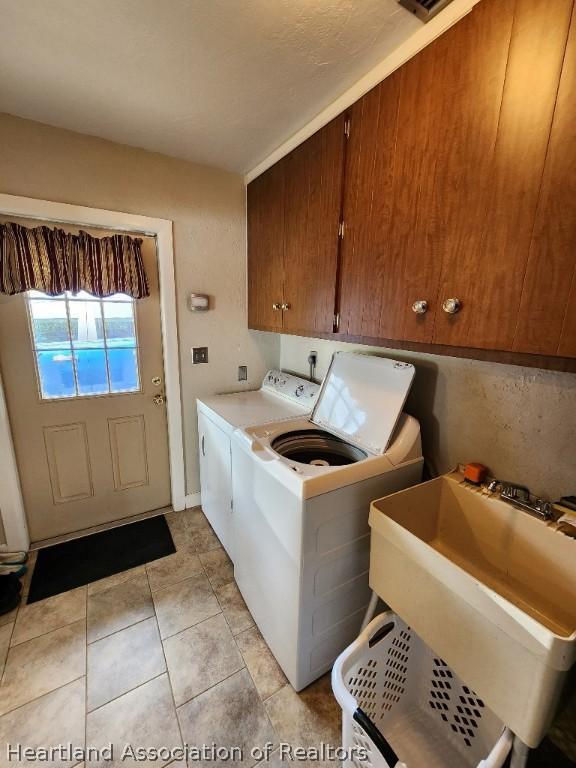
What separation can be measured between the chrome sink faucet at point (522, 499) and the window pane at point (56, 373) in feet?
7.79

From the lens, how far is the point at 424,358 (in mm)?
1514

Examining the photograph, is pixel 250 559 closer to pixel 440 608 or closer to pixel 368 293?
pixel 440 608

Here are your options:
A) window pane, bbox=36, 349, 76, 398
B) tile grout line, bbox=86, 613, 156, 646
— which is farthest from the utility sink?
window pane, bbox=36, 349, 76, 398

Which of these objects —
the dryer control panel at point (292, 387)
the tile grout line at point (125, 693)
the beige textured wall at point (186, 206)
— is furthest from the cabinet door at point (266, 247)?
the tile grout line at point (125, 693)

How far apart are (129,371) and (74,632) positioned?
1463mm

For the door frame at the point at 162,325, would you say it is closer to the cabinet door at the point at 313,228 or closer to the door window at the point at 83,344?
the door window at the point at 83,344

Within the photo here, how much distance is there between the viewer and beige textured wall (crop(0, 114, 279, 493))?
1715 millimetres

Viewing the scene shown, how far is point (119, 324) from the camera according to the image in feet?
6.93

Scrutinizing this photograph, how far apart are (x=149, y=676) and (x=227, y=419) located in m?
1.19

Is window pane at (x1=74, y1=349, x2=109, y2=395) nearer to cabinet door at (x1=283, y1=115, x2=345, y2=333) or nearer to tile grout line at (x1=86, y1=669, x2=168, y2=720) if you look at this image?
cabinet door at (x1=283, y1=115, x2=345, y2=333)

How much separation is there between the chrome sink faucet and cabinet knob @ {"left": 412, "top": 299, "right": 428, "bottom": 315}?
73 centimetres

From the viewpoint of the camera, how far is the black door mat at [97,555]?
1.85m

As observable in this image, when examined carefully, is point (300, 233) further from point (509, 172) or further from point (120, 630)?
point (120, 630)

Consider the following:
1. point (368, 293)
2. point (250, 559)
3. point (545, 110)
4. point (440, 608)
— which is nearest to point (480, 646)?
point (440, 608)
